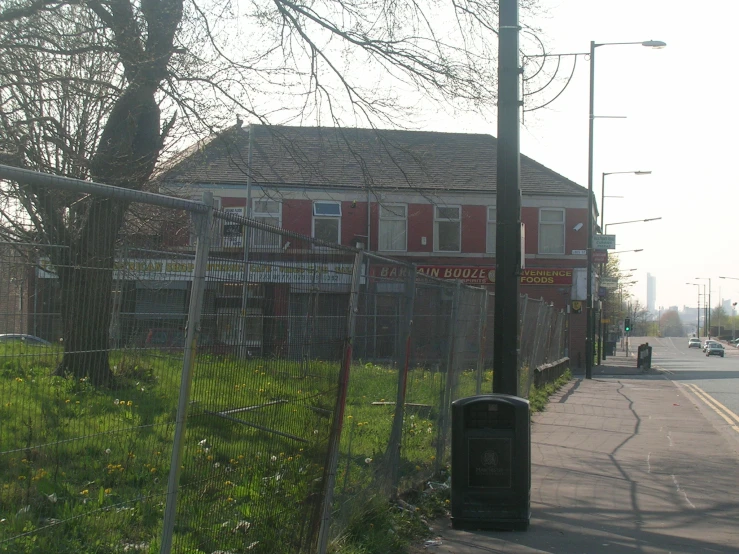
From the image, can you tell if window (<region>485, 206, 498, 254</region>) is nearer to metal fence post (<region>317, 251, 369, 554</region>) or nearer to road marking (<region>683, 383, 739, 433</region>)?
road marking (<region>683, 383, 739, 433</region>)

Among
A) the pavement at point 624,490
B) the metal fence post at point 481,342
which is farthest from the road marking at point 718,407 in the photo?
the metal fence post at point 481,342

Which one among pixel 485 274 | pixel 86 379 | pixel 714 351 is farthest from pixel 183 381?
pixel 714 351

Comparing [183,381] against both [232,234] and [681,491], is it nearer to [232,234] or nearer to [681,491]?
[232,234]

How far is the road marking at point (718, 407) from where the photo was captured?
15297 mm

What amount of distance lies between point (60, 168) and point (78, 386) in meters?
8.00

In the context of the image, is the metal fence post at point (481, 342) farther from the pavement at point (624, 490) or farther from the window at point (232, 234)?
the window at point (232, 234)

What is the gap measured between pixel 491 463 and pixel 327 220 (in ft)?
90.3

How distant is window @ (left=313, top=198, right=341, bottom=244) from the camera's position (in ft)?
110

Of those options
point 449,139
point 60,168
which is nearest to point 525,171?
point 449,139

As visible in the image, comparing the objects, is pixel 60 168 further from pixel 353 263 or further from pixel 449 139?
pixel 449 139

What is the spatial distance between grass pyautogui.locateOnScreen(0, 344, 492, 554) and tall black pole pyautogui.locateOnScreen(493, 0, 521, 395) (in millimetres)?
2253

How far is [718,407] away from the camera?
18.2 m

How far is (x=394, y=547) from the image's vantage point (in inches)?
226

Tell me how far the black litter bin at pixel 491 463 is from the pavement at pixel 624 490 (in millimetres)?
156
